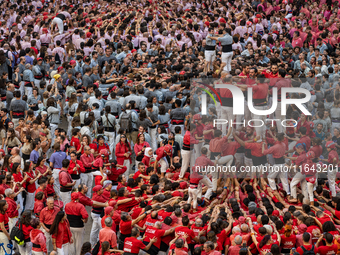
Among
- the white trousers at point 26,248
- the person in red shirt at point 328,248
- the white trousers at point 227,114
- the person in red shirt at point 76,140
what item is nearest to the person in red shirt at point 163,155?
the white trousers at point 227,114

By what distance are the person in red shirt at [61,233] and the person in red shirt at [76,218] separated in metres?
0.42

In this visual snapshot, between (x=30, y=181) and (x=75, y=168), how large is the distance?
1.15 meters

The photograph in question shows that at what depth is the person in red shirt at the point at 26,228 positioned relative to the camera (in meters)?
9.84

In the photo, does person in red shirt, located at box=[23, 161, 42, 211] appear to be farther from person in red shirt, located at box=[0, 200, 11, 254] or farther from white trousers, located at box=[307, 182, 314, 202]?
white trousers, located at box=[307, 182, 314, 202]

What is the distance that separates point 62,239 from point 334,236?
564 cm

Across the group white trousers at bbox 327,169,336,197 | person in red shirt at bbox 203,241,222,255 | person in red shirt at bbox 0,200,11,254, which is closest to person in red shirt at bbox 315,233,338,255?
person in red shirt at bbox 203,241,222,255

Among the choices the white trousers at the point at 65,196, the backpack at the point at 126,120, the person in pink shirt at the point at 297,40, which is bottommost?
the white trousers at the point at 65,196

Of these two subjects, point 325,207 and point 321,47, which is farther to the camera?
point 321,47

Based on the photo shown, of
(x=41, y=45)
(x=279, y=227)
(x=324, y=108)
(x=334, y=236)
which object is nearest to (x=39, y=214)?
(x=279, y=227)

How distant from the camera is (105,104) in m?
15.4

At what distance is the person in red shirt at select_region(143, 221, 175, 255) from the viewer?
10133 mm

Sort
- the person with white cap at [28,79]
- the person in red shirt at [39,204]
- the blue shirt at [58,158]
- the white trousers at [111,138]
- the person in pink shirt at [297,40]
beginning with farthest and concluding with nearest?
the person in pink shirt at [297,40] < the person with white cap at [28,79] < the white trousers at [111,138] < the blue shirt at [58,158] < the person in red shirt at [39,204]

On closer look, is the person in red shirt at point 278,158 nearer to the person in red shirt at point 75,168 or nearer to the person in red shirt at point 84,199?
the person in red shirt at point 84,199

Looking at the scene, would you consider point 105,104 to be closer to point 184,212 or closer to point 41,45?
point 184,212
